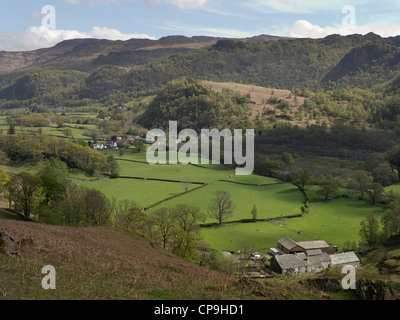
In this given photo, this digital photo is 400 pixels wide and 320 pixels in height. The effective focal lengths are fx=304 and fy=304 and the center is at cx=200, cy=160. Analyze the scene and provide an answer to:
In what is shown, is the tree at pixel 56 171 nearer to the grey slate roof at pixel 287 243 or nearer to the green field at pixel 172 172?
the green field at pixel 172 172

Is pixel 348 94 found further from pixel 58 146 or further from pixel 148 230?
pixel 148 230

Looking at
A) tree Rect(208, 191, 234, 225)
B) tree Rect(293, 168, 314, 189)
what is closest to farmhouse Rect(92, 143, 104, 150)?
tree Rect(208, 191, 234, 225)

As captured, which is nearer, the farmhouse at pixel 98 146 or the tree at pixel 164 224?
the tree at pixel 164 224

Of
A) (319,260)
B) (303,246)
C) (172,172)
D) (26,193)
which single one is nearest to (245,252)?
(303,246)

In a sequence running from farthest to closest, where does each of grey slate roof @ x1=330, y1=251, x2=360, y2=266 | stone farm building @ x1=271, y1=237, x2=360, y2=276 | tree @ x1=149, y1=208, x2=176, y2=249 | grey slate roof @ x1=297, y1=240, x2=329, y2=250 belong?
grey slate roof @ x1=297, y1=240, x2=329, y2=250
tree @ x1=149, y1=208, x2=176, y2=249
grey slate roof @ x1=330, y1=251, x2=360, y2=266
stone farm building @ x1=271, y1=237, x2=360, y2=276

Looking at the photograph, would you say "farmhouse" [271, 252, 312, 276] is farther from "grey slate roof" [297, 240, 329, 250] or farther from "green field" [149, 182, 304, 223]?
"green field" [149, 182, 304, 223]

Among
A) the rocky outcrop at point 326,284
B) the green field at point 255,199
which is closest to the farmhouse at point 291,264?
the green field at point 255,199

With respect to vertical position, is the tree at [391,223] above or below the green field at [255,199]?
above
